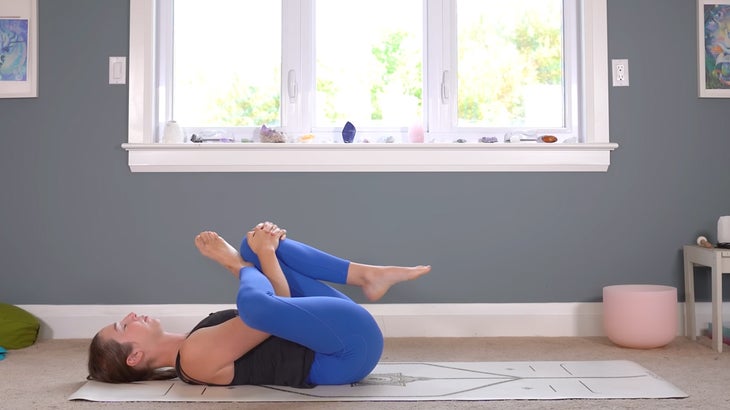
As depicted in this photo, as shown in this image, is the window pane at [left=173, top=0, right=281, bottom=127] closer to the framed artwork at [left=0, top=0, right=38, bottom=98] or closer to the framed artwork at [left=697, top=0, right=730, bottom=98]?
the framed artwork at [left=0, top=0, right=38, bottom=98]

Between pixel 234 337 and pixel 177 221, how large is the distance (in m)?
1.26

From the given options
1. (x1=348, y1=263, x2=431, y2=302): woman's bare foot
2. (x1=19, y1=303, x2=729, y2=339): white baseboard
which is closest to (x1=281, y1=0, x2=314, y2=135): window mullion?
(x1=19, y1=303, x2=729, y2=339): white baseboard

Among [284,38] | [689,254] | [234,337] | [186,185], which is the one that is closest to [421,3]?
[284,38]

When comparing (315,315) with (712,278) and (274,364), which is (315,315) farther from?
(712,278)

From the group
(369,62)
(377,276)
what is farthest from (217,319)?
(369,62)

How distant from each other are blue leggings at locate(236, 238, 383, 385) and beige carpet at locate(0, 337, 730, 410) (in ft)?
0.54

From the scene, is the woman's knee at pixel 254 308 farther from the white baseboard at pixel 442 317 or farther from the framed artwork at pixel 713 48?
the framed artwork at pixel 713 48

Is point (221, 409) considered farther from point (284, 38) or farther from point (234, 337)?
point (284, 38)

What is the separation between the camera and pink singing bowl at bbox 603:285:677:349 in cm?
286

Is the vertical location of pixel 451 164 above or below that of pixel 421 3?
below

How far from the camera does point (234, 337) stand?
210 cm

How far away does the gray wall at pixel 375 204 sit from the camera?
323 cm

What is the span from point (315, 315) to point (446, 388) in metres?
0.48

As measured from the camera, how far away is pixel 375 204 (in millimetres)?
3260
